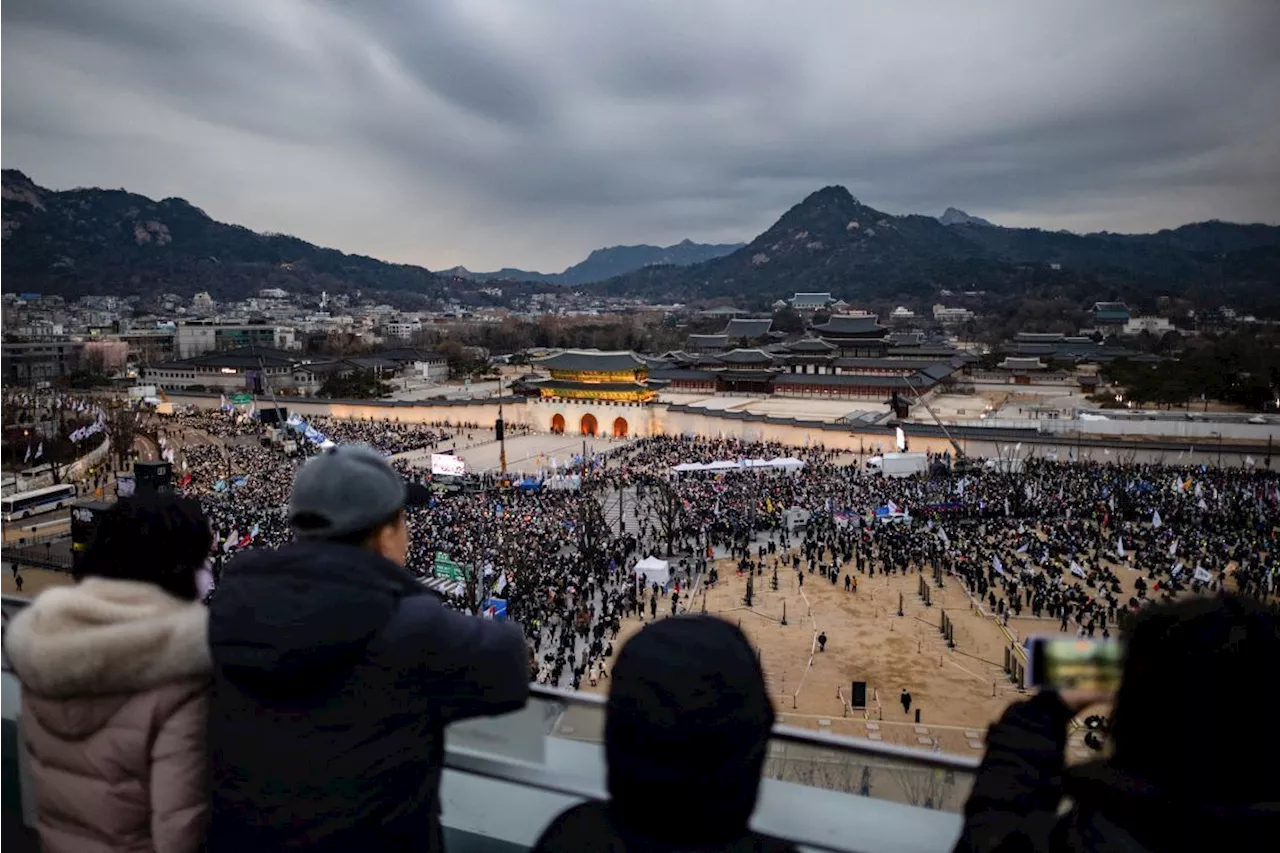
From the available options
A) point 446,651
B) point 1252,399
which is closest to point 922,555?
point 446,651

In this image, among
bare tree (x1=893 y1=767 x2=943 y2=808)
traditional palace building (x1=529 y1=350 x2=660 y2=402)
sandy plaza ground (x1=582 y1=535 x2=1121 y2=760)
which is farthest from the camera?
traditional palace building (x1=529 y1=350 x2=660 y2=402)

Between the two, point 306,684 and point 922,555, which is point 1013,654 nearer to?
point 922,555


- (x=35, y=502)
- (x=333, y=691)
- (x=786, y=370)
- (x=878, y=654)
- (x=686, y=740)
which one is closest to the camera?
(x=686, y=740)

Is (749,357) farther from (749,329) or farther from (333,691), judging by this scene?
(333,691)

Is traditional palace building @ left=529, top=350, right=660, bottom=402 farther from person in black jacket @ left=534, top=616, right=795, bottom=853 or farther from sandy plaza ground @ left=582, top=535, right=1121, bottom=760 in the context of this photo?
person in black jacket @ left=534, top=616, right=795, bottom=853

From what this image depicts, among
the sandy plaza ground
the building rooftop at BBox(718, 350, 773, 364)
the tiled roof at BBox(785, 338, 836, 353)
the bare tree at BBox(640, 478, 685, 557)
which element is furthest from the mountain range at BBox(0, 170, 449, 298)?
the sandy plaza ground

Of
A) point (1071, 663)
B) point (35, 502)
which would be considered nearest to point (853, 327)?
point (35, 502)
